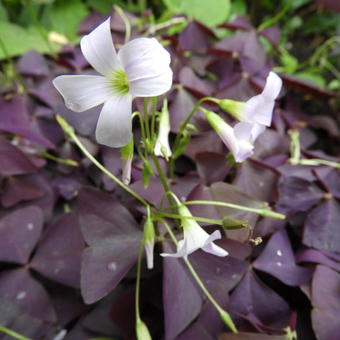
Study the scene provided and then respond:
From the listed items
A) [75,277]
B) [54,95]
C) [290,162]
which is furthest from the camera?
[54,95]

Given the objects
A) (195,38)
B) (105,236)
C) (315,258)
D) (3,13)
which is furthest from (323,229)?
(3,13)

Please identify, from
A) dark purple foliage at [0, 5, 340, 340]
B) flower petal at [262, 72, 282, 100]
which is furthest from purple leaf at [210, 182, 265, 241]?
flower petal at [262, 72, 282, 100]

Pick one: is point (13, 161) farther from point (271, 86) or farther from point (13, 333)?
point (271, 86)

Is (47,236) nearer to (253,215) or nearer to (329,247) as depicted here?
(253,215)

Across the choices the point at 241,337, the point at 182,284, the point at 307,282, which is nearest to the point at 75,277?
the point at 182,284

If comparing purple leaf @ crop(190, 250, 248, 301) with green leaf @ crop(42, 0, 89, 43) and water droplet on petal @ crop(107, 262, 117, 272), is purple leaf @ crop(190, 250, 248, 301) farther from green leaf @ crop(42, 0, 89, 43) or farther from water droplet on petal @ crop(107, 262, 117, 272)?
green leaf @ crop(42, 0, 89, 43)

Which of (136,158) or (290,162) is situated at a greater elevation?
(136,158)
